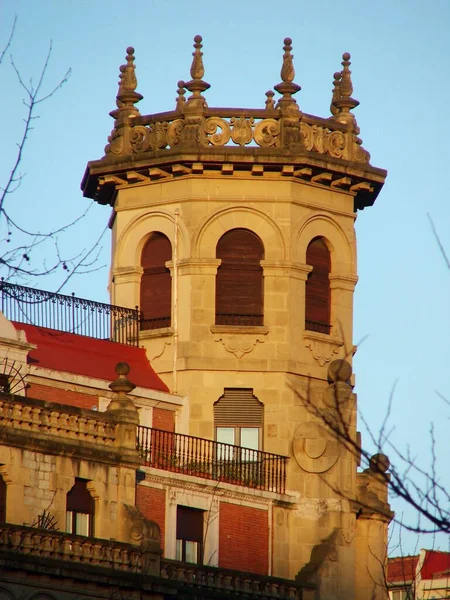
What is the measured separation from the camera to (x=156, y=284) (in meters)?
55.5

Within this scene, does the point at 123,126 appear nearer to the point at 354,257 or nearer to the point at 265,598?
the point at 354,257

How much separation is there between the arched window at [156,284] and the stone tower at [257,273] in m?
0.04

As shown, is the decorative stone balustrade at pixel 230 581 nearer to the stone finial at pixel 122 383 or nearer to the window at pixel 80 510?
the window at pixel 80 510

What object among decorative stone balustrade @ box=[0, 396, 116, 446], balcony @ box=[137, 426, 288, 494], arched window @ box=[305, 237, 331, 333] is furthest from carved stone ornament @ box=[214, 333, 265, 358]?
decorative stone balustrade @ box=[0, 396, 116, 446]

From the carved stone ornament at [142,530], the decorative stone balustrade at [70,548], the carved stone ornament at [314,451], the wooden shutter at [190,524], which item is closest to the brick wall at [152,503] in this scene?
the wooden shutter at [190,524]

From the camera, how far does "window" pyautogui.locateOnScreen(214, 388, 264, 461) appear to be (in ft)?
176

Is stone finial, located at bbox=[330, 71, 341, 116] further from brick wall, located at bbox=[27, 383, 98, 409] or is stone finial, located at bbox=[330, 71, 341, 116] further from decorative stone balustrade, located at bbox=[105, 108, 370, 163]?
brick wall, located at bbox=[27, 383, 98, 409]

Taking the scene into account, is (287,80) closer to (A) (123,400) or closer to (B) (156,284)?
(B) (156,284)

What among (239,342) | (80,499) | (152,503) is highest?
(239,342)

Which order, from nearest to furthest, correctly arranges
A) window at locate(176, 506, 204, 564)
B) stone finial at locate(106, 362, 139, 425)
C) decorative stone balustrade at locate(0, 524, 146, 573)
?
decorative stone balustrade at locate(0, 524, 146, 573) < stone finial at locate(106, 362, 139, 425) < window at locate(176, 506, 204, 564)

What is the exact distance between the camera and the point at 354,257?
5628 centimetres

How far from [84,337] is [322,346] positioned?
20.8ft

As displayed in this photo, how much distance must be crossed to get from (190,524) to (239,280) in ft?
23.5

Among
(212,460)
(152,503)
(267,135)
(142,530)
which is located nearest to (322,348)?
(212,460)
